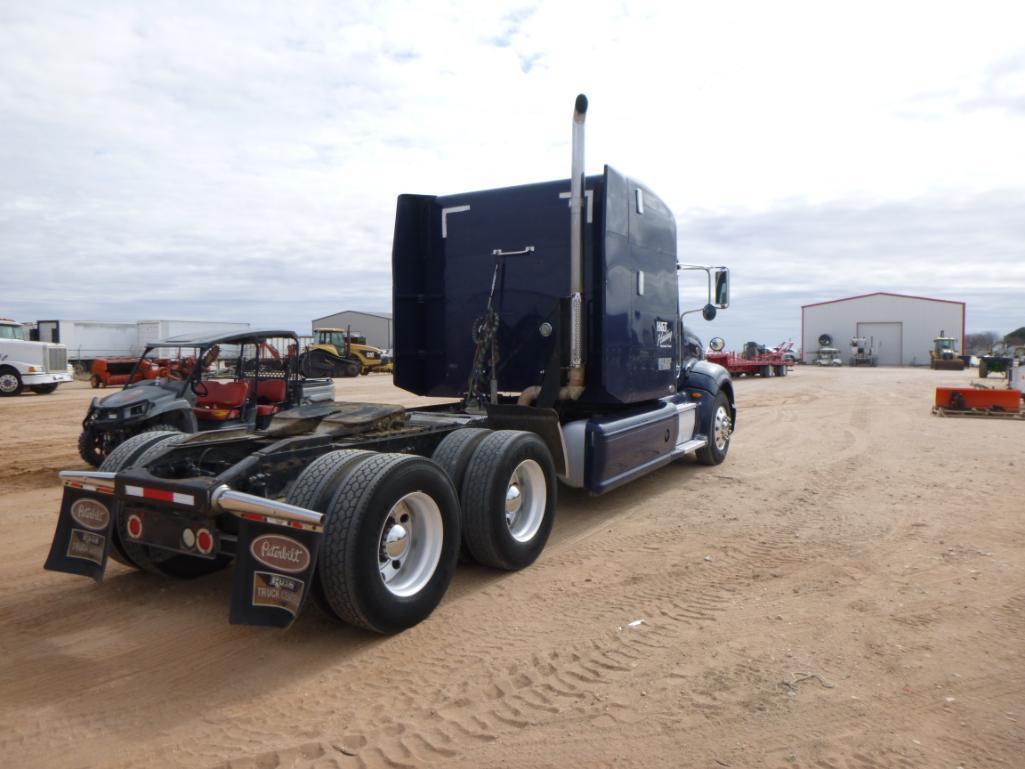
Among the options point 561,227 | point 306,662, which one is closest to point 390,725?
point 306,662

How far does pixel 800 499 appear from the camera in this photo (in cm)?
769

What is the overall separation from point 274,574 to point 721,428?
7.37 m

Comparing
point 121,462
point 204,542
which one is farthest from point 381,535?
point 121,462

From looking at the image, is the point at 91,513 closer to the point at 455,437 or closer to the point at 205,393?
the point at 455,437

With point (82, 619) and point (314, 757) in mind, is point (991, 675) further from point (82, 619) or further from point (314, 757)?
point (82, 619)

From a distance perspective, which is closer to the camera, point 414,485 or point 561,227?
point 414,485

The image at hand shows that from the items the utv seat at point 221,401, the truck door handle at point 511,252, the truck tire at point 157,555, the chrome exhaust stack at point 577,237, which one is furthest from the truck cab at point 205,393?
the chrome exhaust stack at point 577,237

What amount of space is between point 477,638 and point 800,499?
4.76m

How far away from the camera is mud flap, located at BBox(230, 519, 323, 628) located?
11.9 feet

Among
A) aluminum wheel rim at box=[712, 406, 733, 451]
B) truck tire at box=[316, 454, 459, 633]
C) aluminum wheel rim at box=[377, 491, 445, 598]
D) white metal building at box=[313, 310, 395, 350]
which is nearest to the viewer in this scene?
truck tire at box=[316, 454, 459, 633]

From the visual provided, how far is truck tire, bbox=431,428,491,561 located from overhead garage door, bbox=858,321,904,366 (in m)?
60.9

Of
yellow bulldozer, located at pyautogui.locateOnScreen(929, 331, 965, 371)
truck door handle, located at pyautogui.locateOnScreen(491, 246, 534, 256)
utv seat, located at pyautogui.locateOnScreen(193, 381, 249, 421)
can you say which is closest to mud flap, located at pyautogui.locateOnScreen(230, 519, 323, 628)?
truck door handle, located at pyautogui.locateOnScreen(491, 246, 534, 256)

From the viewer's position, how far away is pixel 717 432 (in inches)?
384

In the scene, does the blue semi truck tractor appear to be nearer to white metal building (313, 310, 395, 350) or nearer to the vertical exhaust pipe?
the vertical exhaust pipe
